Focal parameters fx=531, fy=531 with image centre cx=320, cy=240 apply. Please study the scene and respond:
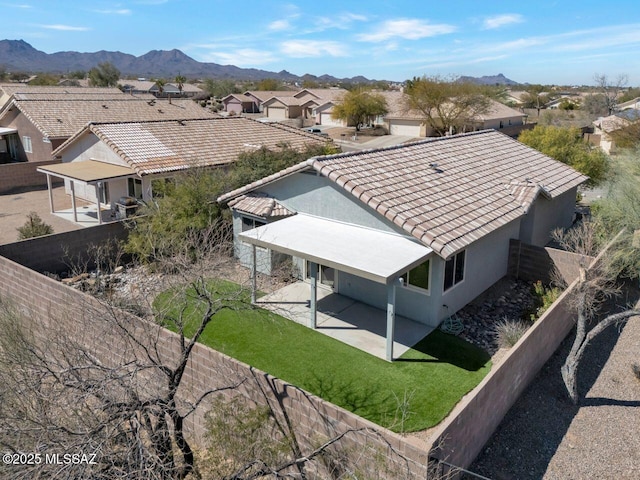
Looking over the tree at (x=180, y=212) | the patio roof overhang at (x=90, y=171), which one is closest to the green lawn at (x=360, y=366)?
the tree at (x=180, y=212)

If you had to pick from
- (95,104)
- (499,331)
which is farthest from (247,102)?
(499,331)

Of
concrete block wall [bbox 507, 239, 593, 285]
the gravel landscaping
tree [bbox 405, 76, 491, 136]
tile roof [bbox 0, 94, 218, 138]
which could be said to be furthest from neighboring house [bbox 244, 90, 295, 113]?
the gravel landscaping

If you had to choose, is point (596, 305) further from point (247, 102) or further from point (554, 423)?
point (247, 102)

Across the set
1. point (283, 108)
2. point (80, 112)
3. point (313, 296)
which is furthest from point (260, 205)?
point (283, 108)

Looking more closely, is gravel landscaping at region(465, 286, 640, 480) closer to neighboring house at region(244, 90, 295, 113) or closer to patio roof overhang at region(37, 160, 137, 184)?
patio roof overhang at region(37, 160, 137, 184)

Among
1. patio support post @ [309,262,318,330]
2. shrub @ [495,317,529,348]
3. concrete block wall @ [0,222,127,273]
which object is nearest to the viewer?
shrub @ [495,317,529,348]

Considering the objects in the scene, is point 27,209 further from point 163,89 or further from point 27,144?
point 163,89

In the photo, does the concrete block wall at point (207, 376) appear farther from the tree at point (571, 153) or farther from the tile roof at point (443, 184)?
the tree at point (571, 153)
